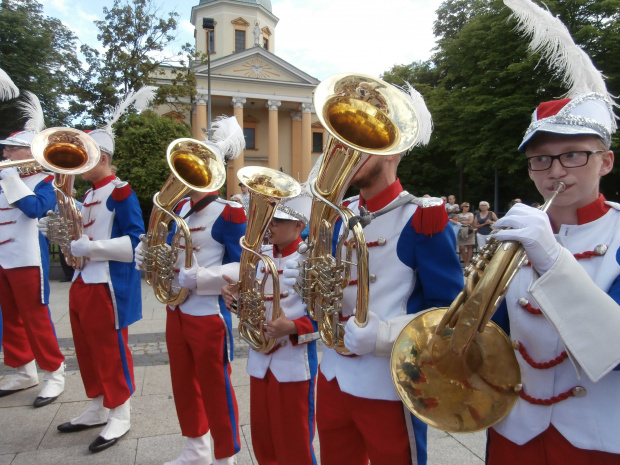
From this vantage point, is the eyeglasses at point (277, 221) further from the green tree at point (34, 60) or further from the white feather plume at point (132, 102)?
the green tree at point (34, 60)


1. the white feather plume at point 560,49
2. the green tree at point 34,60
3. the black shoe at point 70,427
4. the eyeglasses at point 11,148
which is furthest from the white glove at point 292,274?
the green tree at point 34,60

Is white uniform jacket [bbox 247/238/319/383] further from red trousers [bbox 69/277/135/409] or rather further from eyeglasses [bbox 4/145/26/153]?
eyeglasses [bbox 4/145/26/153]

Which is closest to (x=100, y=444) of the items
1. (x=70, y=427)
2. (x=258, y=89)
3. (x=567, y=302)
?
(x=70, y=427)

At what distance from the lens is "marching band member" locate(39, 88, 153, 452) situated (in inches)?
131

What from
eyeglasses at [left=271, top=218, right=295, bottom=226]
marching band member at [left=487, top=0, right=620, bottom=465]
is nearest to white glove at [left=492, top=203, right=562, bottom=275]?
marching band member at [left=487, top=0, right=620, bottom=465]

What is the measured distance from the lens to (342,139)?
177 centimetres

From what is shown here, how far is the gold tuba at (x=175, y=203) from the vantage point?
9.57 feet

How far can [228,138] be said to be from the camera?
385 centimetres

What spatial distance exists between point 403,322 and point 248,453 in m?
2.05

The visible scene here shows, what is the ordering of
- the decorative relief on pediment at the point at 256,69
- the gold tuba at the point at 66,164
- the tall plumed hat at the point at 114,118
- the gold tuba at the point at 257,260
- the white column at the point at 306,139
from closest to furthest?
the gold tuba at the point at 257,260, the gold tuba at the point at 66,164, the tall plumed hat at the point at 114,118, the decorative relief on pediment at the point at 256,69, the white column at the point at 306,139

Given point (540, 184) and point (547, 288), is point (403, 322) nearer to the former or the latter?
point (547, 288)

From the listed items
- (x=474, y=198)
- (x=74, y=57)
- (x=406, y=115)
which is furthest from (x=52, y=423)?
(x=474, y=198)

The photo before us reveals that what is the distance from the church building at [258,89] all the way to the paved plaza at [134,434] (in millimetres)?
30182

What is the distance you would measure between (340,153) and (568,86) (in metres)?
1.03
